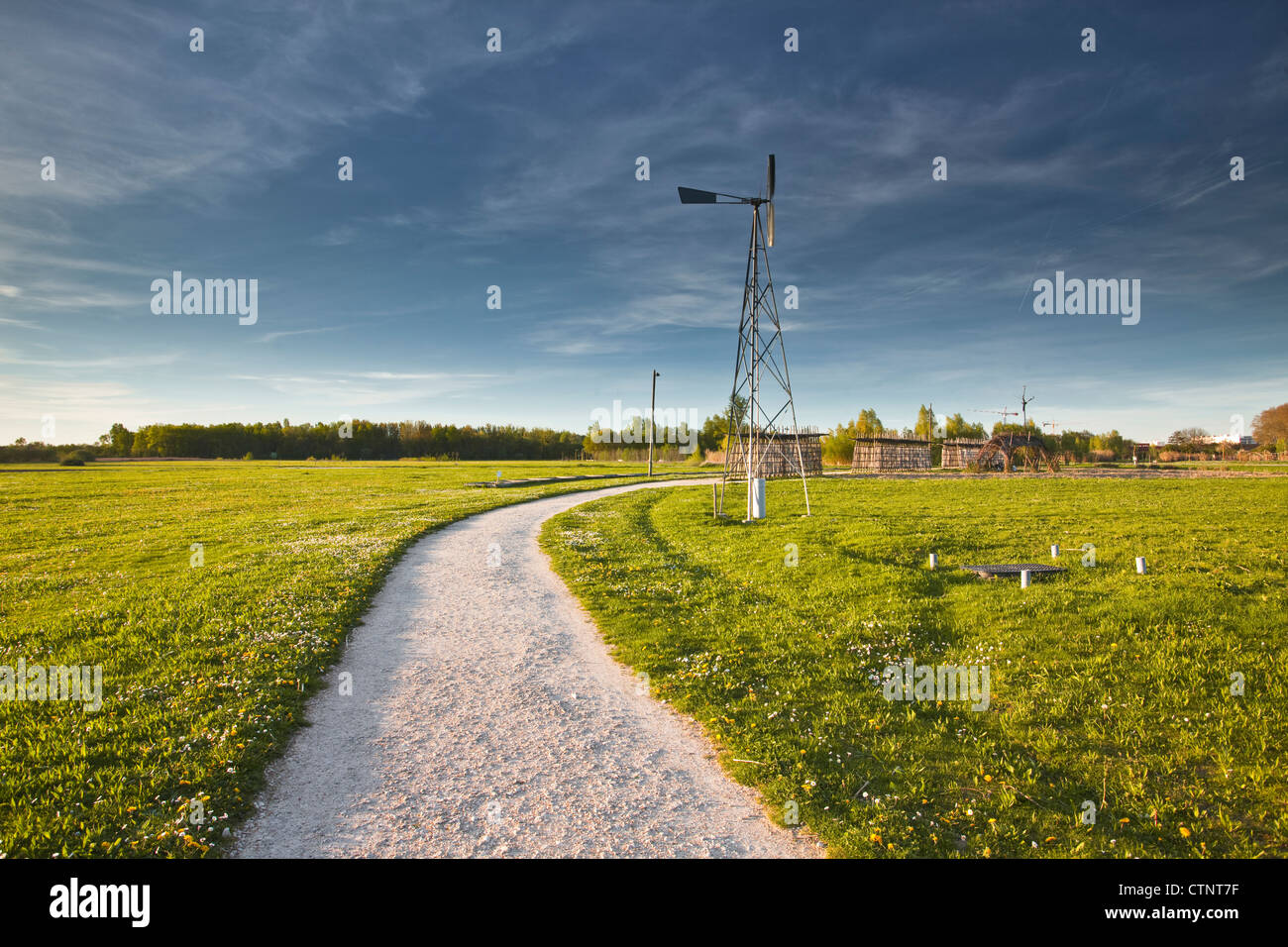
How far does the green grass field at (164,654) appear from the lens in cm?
497

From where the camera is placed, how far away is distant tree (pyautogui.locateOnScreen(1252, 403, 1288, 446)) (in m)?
84.9

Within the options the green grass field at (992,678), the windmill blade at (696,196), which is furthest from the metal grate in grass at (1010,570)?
the windmill blade at (696,196)

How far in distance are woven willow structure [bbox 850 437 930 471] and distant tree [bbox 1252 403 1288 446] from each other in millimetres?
60879

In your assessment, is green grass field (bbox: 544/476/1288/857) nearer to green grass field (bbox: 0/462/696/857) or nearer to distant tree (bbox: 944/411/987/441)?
green grass field (bbox: 0/462/696/857)

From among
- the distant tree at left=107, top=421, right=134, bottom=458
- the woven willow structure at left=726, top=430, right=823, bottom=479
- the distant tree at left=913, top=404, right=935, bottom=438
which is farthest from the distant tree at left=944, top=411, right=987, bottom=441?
the distant tree at left=107, top=421, right=134, bottom=458

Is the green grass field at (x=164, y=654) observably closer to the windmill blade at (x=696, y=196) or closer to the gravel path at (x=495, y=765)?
the gravel path at (x=495, y=765)

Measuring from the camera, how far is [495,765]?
5.84m

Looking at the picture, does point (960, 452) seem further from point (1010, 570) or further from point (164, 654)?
point (164, 654)

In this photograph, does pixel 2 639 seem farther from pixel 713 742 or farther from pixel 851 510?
pixel 851 510

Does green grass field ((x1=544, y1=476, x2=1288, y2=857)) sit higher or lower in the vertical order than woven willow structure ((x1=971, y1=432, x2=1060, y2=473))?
lower

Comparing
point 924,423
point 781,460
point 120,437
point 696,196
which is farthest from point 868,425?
point 120,437

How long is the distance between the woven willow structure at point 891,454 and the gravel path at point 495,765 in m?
56.0
